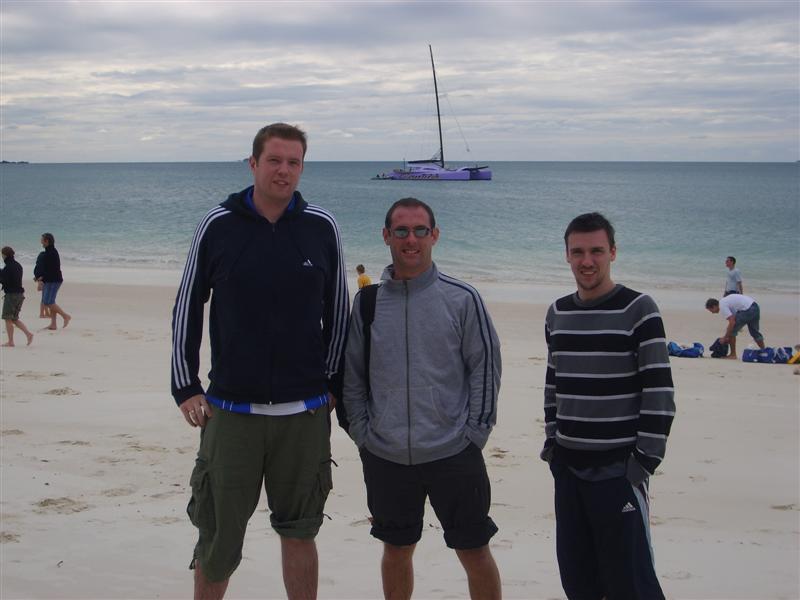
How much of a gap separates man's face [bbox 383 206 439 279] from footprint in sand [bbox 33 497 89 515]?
2.92m

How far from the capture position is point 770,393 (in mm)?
9797

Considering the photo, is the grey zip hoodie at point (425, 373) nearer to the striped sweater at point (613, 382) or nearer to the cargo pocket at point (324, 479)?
the cargo pocket at point (324, 479)

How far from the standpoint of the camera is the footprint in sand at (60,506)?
17.0ft

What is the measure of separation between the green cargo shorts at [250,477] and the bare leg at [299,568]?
0.05 metres

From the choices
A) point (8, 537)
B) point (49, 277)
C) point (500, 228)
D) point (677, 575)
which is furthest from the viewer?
point (500, 228)

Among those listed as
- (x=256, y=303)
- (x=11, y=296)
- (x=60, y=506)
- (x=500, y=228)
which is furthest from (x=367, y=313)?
(x=500, y=228)

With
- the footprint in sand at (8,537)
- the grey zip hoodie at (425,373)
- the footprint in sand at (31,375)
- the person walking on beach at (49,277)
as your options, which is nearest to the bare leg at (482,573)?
the grey zip hoodie at (425,373)

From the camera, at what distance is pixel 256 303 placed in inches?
130

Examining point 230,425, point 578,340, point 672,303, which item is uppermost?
point 578,340

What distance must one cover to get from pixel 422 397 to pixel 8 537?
273cm

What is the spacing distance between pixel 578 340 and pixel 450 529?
0.94 meters

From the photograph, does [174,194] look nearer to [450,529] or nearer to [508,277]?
[508,277]

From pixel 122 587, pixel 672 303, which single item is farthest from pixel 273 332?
pixel 672 303

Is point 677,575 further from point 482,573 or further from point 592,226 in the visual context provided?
point 592,226
